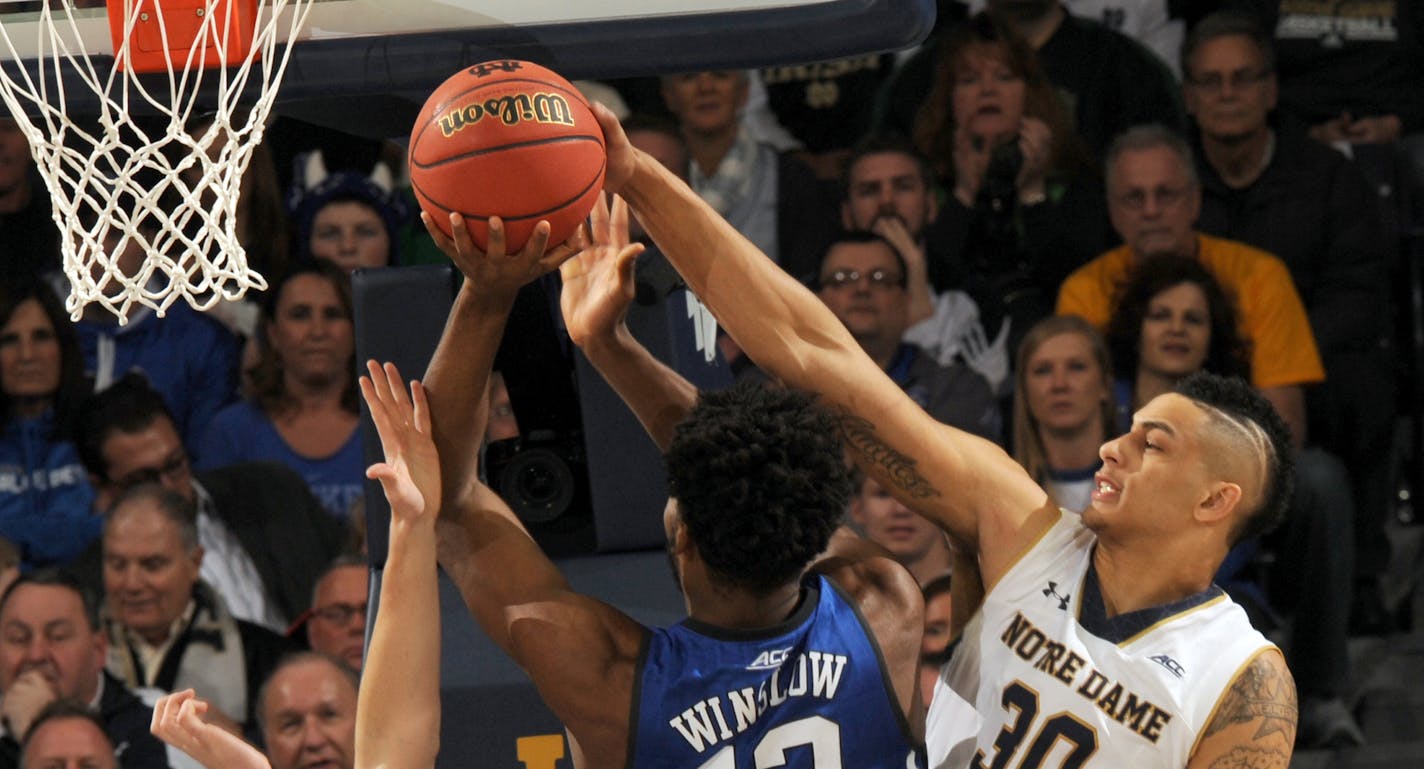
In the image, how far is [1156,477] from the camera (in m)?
2.99

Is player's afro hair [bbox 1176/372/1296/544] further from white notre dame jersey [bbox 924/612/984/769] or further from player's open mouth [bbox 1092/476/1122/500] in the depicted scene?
white notre dame jersey [bbox 924/612/984/769]

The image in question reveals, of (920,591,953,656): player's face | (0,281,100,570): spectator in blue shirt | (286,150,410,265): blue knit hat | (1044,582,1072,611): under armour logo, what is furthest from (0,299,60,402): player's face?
(1044,582,1072,611): under armour logo

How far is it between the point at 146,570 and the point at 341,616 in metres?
0.63

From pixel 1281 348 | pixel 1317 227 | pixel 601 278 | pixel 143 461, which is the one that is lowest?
pixel 143 461

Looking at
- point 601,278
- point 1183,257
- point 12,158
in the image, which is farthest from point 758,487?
point 12,158

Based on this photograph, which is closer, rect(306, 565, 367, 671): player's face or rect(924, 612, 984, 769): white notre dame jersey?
rect(924, 612, 984, 769): white notre dame jersey

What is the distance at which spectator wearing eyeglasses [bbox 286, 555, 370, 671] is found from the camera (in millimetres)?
5535

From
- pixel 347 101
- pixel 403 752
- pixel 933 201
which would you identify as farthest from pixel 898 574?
pixel 933 201

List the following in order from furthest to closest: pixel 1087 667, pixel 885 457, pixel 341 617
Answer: pixel 341 617 → pixel 885 457 → pixel 1087 667

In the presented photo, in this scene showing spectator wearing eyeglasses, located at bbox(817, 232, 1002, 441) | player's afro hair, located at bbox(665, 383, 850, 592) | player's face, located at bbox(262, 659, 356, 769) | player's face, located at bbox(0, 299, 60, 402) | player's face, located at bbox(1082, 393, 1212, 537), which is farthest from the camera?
player's face, located at bbox(0, 299, 60, 402)

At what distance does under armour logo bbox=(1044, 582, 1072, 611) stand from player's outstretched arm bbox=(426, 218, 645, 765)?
685 mm

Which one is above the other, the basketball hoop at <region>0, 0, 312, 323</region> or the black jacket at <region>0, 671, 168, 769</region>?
the basketball hoop at <region>0, 0, 312, 323</region>

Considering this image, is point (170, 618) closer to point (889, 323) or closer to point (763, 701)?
point (889, 323)

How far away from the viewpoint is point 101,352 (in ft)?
19.3
